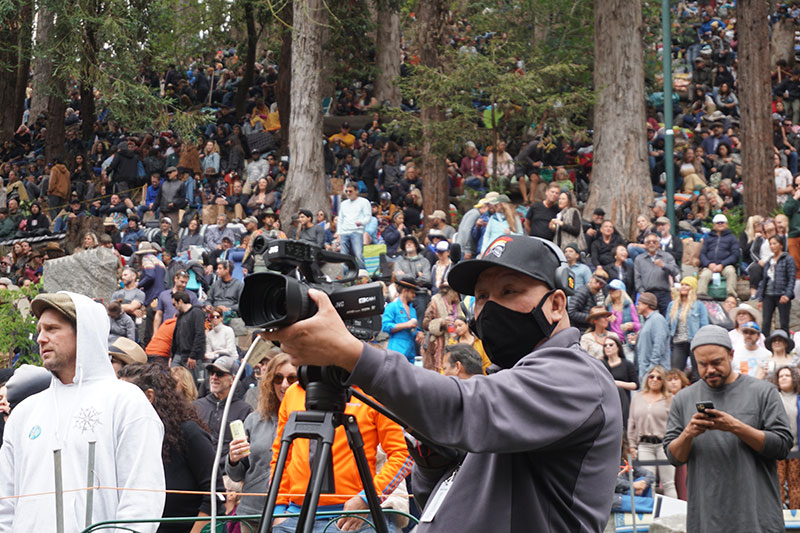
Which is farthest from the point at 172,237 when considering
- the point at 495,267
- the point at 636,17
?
the point at 495,267

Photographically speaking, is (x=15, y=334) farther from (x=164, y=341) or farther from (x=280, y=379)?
(x=280, y=379)

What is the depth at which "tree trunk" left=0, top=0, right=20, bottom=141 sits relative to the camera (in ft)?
83.1

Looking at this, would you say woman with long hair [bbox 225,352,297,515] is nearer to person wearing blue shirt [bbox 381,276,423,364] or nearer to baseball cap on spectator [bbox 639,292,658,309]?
person wearing blue shirt [bbox 381,276,423,364]

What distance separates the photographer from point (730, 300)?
14977mm

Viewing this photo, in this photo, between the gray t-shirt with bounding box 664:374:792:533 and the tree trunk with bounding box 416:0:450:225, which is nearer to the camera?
the gray t-shirt with bounding box 664:374:792:533

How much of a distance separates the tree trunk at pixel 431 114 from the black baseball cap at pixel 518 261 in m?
19.6

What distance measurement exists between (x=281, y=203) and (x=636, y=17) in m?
8.40

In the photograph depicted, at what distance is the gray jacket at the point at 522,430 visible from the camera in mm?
2379

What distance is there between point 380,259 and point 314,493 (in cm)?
1609

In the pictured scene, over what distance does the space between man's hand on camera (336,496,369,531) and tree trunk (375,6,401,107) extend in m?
25.5

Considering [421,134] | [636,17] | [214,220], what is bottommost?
[214,220]

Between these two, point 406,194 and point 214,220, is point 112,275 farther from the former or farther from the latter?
point 406,194

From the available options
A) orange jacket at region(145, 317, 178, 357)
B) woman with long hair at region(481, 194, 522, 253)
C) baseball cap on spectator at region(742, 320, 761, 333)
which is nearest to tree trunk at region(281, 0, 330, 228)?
woman with long hair at region(481, 194, 522, 253)

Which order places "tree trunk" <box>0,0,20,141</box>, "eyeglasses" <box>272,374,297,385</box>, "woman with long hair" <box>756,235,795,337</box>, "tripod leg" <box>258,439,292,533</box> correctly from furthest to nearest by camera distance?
"tree trunk" <box>0,0,20,141</box>, "woman with long hair" <box>756,235,795,337</box>, "eyeglasses" <box>272,374,297,385</box>, "tripod leg" <box>258,439,292,533</box>
